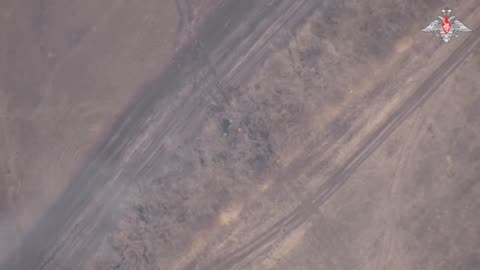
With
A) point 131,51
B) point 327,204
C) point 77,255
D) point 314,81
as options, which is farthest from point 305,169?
point 77,255

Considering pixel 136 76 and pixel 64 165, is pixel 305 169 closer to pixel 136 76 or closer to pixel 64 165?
pixel 136 76

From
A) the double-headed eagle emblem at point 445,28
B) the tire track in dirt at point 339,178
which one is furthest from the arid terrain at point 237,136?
the double-headed eagle emblem at point 445,28

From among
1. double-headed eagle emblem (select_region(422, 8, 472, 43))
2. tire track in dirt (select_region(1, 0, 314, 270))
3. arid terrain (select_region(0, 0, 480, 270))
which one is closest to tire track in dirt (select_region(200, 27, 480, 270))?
arid terrain (select_region(0, 0, 480, 270))

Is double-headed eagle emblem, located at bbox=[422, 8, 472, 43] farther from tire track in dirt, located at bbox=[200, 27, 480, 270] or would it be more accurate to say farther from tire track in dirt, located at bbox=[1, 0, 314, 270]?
tire track in dirt, located at bbox=[1, 0, 314, 270]

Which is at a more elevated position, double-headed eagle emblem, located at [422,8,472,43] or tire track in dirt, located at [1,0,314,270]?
tire track in dirt, located at [1,0,314,270]

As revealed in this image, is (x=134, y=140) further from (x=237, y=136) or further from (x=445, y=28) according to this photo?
(x=445, y=28)

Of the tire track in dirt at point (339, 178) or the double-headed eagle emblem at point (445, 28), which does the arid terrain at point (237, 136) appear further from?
the double-headed eagle emblem at point (445, 28)

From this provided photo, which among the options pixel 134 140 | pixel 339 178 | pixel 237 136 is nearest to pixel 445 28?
pixel 339 178
